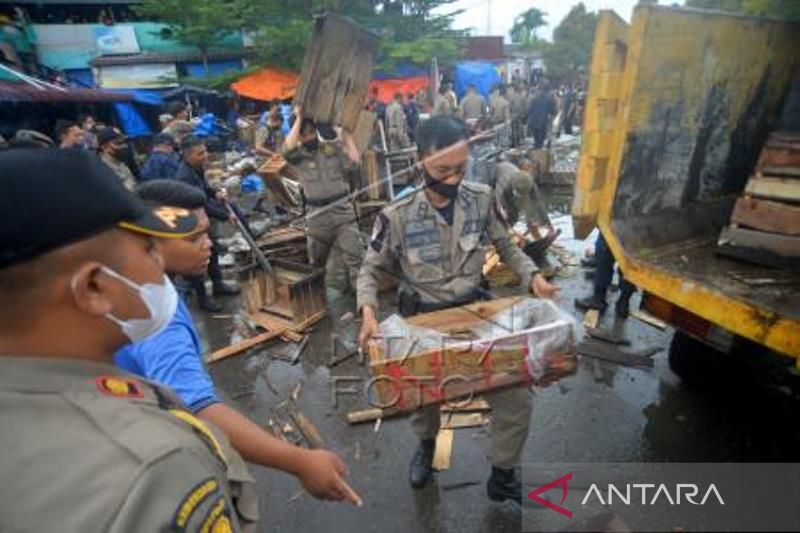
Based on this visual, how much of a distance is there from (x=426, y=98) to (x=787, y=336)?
18399 millimetres

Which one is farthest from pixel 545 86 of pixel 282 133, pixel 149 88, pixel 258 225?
pixel 149 88

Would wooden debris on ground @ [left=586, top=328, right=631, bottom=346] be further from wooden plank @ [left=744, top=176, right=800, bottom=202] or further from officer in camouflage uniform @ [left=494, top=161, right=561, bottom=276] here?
wooden plank @ [left=744, top=176, right=800, bottom=202]

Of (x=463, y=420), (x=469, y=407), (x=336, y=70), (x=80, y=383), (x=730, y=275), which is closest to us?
(x=80, y=383)

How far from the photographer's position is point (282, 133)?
1220 centimetres

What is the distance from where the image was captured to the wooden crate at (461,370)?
7.30ft

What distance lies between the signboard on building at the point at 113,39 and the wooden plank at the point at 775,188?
26.6 m

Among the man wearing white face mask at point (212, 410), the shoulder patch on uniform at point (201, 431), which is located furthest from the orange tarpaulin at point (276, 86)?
the shoulder patch on uniform at point (201, 431)

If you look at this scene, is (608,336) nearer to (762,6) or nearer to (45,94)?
(762,6)

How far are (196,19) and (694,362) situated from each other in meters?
25.3

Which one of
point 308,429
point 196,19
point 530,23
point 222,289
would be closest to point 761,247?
point 308,429

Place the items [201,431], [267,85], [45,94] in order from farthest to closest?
[267,85]
[45,94]
[201,431]

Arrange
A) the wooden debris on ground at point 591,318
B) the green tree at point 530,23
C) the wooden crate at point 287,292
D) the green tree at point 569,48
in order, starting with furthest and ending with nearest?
the green tree at point 530,23, the green tree at point 569,48, the wooden crate at point 287,292, the wooden debris on ground at point 591,318

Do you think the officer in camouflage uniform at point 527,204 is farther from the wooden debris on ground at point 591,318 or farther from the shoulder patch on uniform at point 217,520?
the shoulder patch on uniform at point 217,520

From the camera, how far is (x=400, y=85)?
2455 centimetres
